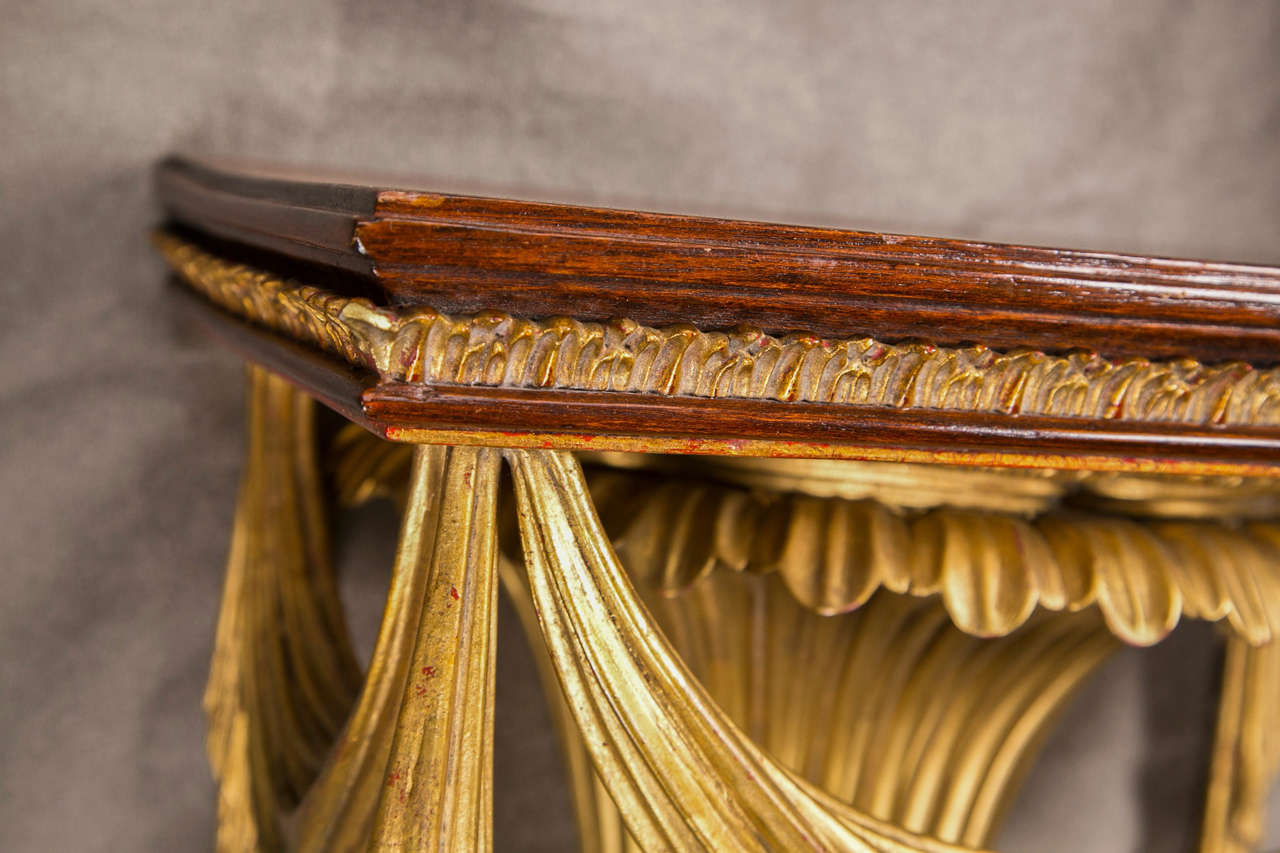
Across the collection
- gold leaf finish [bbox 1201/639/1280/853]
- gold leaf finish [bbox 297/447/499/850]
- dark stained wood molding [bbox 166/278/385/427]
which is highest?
gold leaf finish [bbox 1201/639/1280/853]

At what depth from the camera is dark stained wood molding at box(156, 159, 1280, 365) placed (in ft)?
1.01

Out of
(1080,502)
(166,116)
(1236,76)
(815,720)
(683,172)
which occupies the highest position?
(1236,76)

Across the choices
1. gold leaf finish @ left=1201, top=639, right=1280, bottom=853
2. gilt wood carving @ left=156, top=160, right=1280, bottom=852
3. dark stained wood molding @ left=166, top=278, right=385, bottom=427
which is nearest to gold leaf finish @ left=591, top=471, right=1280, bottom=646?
gilt wood carving @ left=156, top=160, right=1280, bottom=852

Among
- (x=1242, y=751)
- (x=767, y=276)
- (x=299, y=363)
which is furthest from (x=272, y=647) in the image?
(x=1242, y=751)

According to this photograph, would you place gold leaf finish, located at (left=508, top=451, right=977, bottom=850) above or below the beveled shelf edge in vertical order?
below

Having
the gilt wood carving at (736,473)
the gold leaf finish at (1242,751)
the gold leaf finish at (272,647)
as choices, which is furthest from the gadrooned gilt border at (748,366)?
the gold leaf finish at (1242,751)

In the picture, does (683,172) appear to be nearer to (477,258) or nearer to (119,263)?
(119,263)

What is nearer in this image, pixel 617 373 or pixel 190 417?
pixel 617 373

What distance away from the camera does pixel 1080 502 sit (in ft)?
1.72

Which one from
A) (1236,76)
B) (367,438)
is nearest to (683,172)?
(367,438)

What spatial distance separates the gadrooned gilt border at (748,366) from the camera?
0.32m

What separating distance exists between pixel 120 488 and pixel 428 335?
0.43 meters

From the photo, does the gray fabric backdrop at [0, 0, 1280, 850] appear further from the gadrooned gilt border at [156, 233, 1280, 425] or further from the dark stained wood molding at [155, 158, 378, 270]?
the gadrooned gilt border at [156, 233, 1280, 425]

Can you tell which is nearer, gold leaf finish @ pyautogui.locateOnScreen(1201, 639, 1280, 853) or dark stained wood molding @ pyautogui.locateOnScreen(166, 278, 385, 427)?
dark stained wood molding @ pyautogui.locateOnScreen(166, 278, 385, 427)
